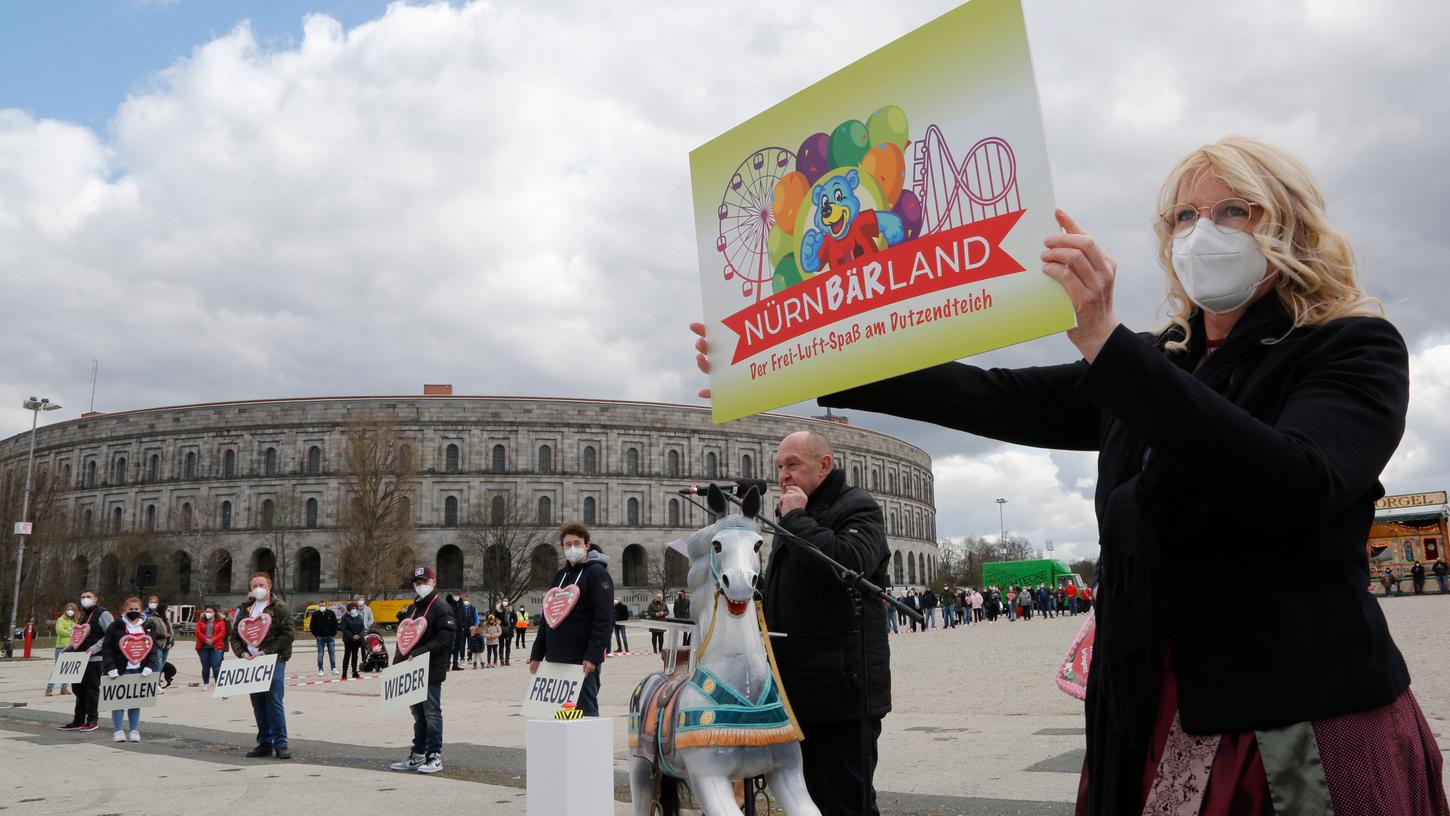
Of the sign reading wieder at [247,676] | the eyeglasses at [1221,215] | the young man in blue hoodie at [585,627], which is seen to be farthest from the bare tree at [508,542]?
the eyeglasses at [1221,215]

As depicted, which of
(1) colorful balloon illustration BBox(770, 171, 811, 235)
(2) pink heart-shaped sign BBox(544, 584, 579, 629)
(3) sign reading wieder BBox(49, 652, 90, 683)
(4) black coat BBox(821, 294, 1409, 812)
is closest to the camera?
(4) black coat BBox(821, 294, 1409, 812)

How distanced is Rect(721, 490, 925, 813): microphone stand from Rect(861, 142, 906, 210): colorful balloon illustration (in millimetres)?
2245

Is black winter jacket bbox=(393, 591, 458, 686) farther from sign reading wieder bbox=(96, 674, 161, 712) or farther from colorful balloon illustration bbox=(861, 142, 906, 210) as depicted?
colorful balloon illustration bbox=(861, 142, 906, 210)

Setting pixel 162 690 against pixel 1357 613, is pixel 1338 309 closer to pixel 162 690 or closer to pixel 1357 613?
pixel 1357 613

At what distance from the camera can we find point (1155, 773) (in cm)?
138

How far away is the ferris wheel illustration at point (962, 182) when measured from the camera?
175cm

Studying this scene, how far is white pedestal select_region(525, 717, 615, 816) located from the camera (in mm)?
4645

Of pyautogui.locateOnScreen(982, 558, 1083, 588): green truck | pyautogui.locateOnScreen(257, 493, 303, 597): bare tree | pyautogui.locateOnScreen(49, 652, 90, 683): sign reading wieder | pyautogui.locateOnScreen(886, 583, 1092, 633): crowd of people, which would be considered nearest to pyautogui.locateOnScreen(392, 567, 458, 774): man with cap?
pyautogui.locateOnScreen(49, 652, 90, 683): sign reading wieder

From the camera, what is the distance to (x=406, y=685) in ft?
30.4

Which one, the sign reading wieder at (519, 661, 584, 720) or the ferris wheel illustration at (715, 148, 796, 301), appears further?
the sign reading wieder at (519, 661, 584, 720)

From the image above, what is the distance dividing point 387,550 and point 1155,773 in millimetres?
57577

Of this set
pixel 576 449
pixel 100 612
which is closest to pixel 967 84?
pixel 100 612

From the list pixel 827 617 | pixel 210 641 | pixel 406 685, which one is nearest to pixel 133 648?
pixel 406 685

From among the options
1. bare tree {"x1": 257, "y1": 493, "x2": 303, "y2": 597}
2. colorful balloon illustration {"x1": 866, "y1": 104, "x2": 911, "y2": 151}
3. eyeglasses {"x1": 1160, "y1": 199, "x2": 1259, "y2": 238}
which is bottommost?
eyeglasses {"x1": 1160, "y1": 199, "x2": 1259, "y2": 238}
